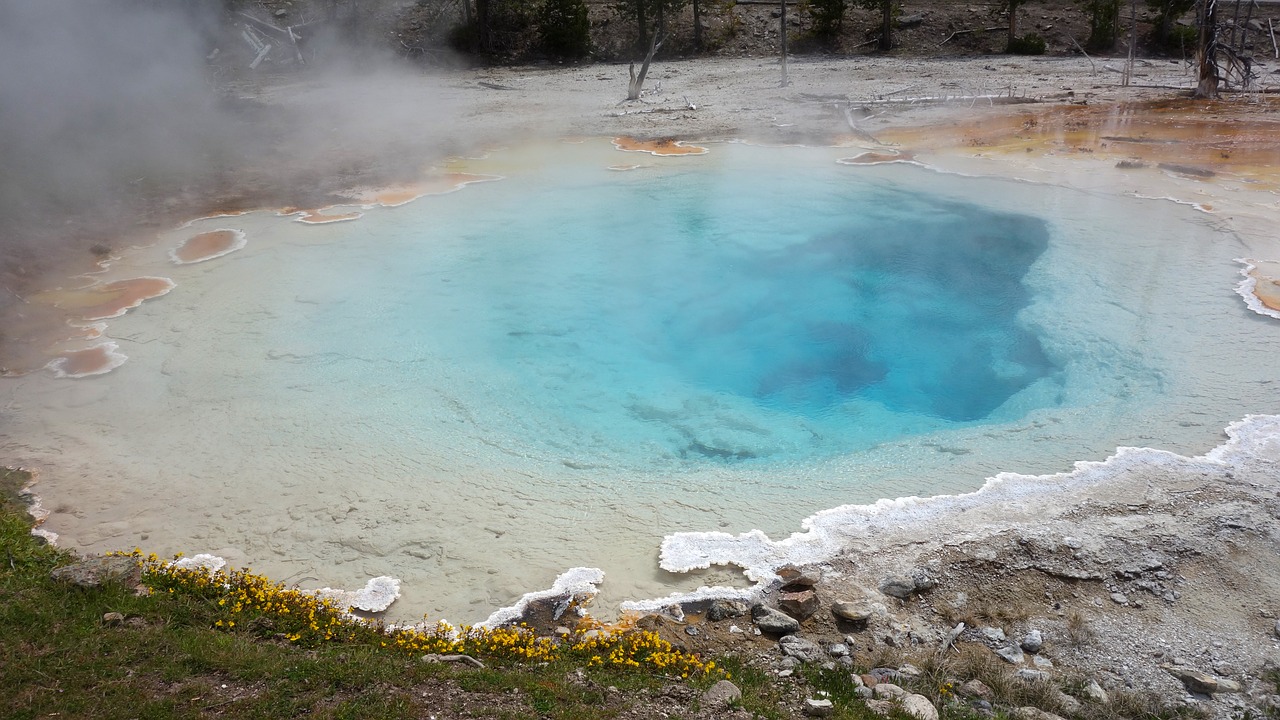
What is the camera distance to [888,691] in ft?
10.1

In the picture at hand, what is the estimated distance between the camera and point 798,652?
3.36 metres

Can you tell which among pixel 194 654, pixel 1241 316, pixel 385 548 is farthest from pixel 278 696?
pixel 1241 316

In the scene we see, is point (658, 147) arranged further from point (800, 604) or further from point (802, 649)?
point (802, 649)

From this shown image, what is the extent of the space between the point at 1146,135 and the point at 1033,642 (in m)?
9.79

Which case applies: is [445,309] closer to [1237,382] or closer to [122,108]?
[1237,382]

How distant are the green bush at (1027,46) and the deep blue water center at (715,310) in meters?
8.81

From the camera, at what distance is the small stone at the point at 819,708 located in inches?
115

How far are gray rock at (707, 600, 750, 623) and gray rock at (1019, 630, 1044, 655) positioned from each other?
1127mm

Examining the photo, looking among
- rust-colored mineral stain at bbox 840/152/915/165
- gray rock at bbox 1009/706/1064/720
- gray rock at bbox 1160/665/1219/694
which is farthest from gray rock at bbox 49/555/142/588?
rust-colored mineral stain at bbox 840/152/915/165

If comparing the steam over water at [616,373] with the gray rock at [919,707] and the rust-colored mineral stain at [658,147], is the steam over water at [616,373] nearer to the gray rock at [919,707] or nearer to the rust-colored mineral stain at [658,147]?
the gray rock at [919,707]

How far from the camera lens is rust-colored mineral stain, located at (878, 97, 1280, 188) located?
9625 mm

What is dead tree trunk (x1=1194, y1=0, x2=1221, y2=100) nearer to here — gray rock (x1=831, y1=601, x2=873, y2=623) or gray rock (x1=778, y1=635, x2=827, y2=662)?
gray rock (x1=831, y1=601, x2=873, y2=623)

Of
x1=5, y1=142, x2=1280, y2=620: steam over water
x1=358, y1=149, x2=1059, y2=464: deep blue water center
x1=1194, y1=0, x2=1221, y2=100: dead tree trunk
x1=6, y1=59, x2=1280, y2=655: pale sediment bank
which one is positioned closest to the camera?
x1=6, y1=59, x2=1280, y2=655: pale sediment bank

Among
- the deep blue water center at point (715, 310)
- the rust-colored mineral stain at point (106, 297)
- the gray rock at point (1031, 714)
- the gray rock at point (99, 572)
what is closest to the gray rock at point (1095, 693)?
the gray rock at point (1031, 714)
